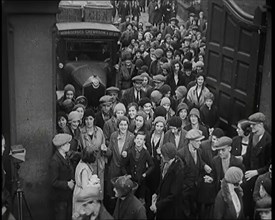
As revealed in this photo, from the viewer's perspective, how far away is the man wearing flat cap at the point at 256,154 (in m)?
8.26

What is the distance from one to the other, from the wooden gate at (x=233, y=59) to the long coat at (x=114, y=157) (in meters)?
3.35

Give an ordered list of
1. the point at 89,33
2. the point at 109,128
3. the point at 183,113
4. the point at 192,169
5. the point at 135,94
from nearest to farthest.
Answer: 1. the point at 192,169
2. the point at 109,128
3. the point at 183,113
4. the point at 135,94
5. the point at 89,33

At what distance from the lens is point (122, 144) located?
8.48 meters

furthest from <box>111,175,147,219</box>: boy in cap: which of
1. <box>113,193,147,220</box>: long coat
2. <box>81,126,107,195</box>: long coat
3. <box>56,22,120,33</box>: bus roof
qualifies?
<box>56,22,120,33</box>: bus roof

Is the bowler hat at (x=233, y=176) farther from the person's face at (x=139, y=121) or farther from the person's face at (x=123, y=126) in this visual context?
the person's face at (x=139, y=121)

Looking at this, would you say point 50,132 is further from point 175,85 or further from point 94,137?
point 175,85

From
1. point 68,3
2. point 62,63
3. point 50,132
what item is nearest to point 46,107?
point 50,132

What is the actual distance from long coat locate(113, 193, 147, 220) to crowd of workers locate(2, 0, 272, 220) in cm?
1

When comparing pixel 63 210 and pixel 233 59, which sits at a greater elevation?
pixel 233 59

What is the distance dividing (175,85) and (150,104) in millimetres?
2964

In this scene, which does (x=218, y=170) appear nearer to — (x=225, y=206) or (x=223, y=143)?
(x=223, y=143)

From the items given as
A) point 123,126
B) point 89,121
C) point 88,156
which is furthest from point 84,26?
point 88,156

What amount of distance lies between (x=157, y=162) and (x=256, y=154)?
152 cm

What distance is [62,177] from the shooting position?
24.9ft
